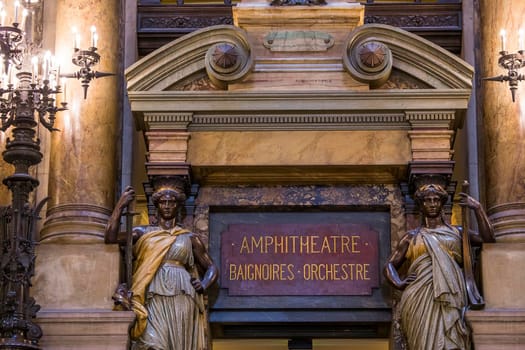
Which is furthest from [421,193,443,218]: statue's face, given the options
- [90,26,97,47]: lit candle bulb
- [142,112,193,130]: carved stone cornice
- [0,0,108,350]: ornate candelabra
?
[0,0,108,350]: ornate candelabra

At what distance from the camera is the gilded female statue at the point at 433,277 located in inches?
639

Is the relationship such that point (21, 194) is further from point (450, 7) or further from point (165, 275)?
point (450, 7)

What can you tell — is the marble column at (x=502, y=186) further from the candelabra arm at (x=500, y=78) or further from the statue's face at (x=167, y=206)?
the statue's face at (x=167, y=206)

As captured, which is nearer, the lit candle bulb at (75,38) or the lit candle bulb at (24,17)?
the lit candle bulb at (24,17)

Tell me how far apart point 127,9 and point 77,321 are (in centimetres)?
617

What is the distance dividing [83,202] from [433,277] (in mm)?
4501

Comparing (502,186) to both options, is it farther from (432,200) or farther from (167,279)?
(167,279)

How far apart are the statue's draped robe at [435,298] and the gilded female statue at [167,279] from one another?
243cm

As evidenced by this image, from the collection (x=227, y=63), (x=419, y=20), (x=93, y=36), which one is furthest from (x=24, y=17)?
(x=419, y=20)

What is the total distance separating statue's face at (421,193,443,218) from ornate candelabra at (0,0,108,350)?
4.60 meters

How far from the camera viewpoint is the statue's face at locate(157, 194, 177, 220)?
17.0 m

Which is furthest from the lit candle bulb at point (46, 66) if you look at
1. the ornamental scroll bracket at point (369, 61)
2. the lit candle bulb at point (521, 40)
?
the lit candle bulb at point (521, 40)

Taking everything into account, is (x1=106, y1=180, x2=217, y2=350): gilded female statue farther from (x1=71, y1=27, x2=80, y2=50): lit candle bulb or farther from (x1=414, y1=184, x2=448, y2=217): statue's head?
(x1=414, y1=184, x2=448, y2=217): statue's head

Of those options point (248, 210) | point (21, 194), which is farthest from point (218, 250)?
point (21, 194)
